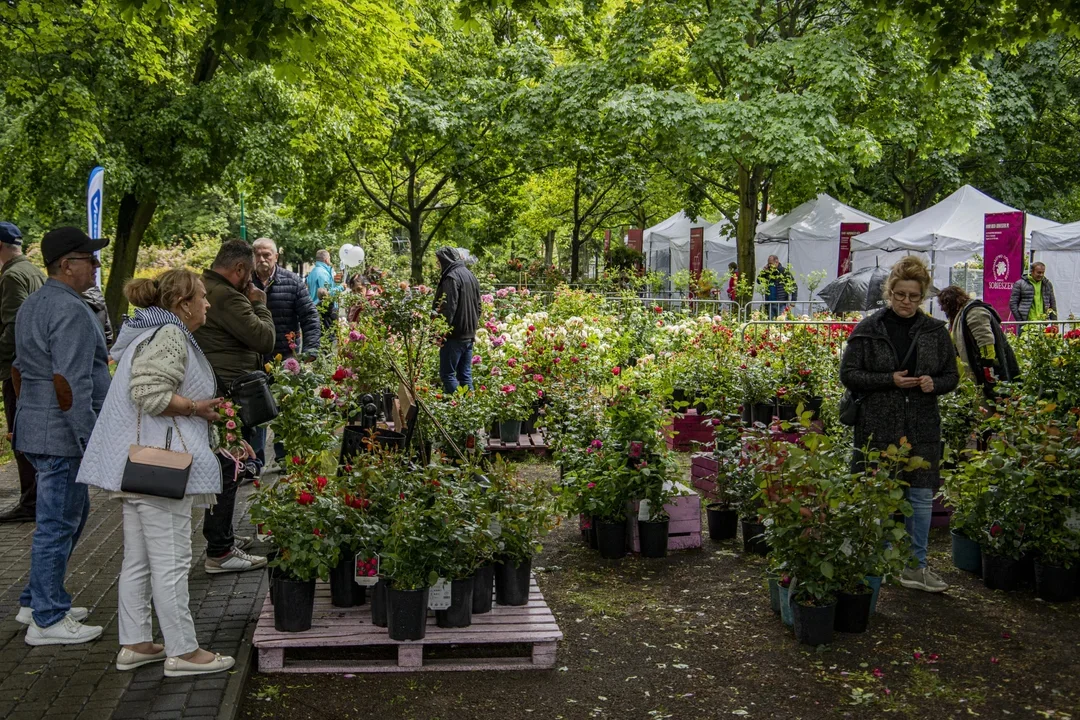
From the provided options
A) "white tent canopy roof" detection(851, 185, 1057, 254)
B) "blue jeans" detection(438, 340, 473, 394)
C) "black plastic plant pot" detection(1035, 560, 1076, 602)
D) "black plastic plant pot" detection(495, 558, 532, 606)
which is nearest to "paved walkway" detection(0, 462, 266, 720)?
"black plastic plant pot" detection(495, 558, 532, 606)

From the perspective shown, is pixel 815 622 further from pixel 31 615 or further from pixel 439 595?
pixel 31 615

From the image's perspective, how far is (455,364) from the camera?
10164 mm

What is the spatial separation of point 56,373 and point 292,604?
1558 mm

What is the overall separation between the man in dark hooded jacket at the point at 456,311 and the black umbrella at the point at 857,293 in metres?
8.98

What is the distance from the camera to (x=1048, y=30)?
6.48m

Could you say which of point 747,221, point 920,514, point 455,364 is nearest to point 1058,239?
point 747,221

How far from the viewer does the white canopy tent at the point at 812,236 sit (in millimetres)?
24469

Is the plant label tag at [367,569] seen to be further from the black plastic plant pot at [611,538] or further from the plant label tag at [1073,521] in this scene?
the plant label tag at [1073,521]

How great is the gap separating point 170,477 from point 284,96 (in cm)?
1322

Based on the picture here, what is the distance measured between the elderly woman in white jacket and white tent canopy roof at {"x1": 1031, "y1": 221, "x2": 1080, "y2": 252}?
18.9m

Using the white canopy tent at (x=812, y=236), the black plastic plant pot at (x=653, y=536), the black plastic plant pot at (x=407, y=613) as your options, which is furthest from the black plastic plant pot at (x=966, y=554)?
the white canopy tent at (x=812, y=236)

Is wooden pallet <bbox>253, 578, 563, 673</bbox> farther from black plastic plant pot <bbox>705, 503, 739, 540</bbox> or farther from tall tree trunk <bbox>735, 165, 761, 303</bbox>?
tall tree trunk <bbox>735, 165, 761, 303</bbox>

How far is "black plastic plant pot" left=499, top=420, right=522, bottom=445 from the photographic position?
945cm

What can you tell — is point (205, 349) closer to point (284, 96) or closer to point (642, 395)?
point (642, 395)
